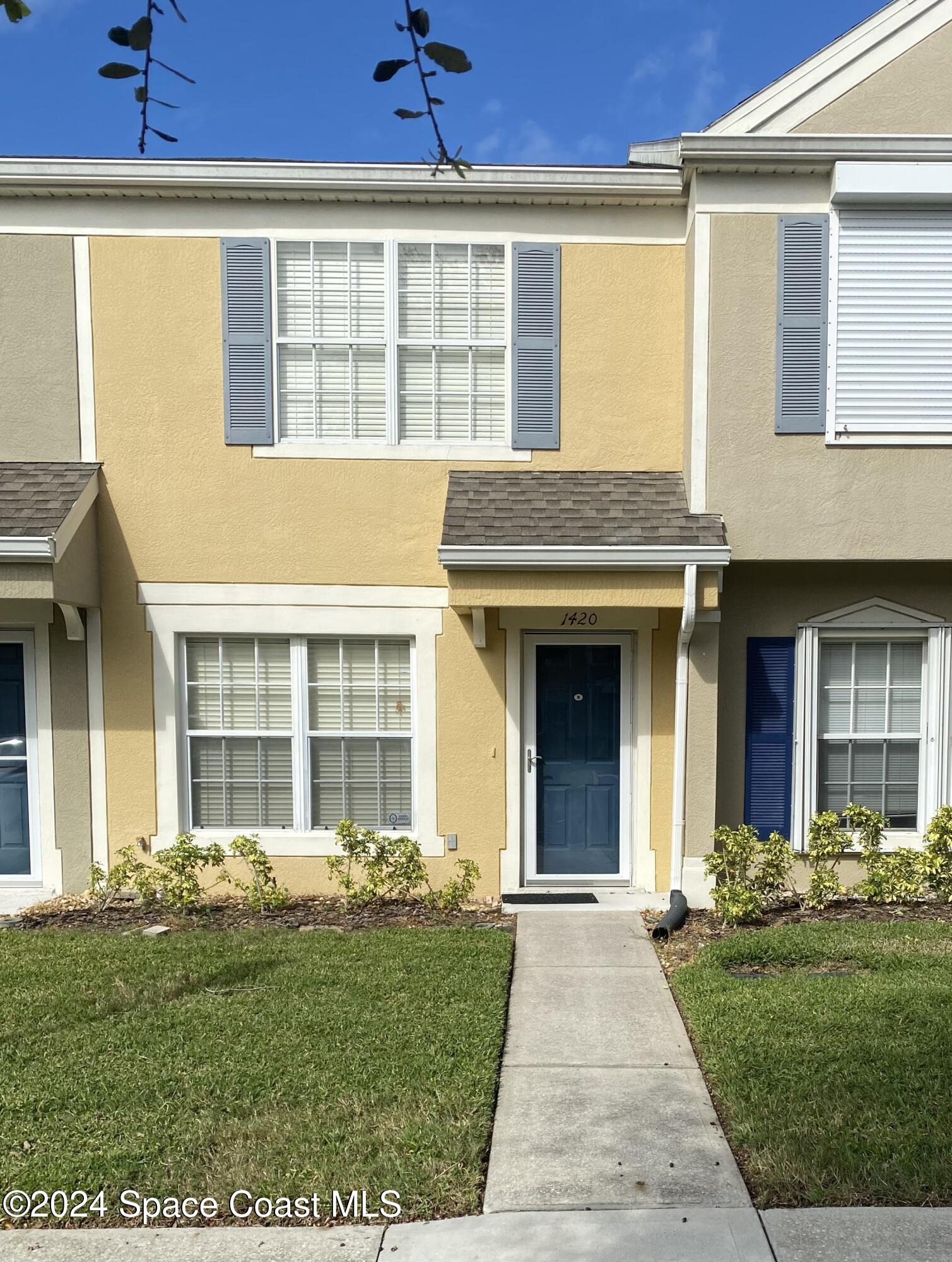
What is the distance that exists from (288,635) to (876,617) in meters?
5.02

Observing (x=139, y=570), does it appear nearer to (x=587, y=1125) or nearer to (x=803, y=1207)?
(x=587, y=1125)

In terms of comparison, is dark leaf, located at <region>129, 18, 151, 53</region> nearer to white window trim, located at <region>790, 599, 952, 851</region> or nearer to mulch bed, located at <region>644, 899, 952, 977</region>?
mulch bed, located at <region>644, 899, 952, 977</region>

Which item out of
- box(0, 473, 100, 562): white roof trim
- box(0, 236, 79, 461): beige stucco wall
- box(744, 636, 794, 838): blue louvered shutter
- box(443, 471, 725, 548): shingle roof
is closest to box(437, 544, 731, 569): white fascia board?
box(443, 471, 725, 548): shingle roof

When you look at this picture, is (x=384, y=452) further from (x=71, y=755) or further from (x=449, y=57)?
(x=449, y=57)

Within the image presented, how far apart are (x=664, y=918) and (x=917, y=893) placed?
214 cm

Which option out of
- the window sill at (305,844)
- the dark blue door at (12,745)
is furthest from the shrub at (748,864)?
the dark blue door at (12,745)

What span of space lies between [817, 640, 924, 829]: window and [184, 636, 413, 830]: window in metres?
3.61

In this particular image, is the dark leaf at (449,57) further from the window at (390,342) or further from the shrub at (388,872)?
A: the shrub at (388,872)

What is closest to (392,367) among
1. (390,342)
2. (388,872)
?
(390,342)

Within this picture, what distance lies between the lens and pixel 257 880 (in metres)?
7.47

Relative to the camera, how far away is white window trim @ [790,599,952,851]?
751 cm

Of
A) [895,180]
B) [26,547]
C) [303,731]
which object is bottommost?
[303,731]

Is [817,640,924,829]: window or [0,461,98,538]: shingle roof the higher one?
[0,461,98,538]: shingle roof

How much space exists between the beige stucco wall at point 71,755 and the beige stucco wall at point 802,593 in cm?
554
